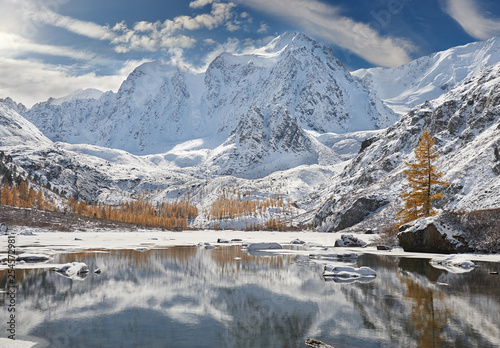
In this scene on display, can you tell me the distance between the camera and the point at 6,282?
23.9 meters

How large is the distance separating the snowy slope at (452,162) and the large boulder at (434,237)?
2892 cm

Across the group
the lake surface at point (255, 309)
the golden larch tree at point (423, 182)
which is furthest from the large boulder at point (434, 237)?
the lake surface at point (255, 309)

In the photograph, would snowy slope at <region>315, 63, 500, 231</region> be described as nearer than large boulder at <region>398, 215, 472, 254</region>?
No

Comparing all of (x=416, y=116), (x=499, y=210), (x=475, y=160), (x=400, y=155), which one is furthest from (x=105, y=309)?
(x=416, y=116)

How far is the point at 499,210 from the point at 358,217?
250 ft

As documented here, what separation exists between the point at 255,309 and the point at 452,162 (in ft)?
324

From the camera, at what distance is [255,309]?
61.0 feet

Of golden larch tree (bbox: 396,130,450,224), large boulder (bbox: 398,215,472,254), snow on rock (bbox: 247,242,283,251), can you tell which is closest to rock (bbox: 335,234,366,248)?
golden larch tree (bbox: 396,130,450,224)

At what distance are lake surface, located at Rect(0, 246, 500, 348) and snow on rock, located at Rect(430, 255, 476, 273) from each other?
1.39m

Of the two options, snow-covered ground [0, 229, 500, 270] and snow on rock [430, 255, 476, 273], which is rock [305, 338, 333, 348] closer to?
snow on rock [430, 255, 476, 273]

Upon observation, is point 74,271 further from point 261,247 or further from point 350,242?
→ point 350,242

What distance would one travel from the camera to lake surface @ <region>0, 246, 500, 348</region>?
14.1 m

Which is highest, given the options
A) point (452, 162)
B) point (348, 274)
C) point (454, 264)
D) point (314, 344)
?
point (452, 162)

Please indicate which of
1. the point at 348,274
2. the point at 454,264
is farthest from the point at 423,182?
the point at 348,274
